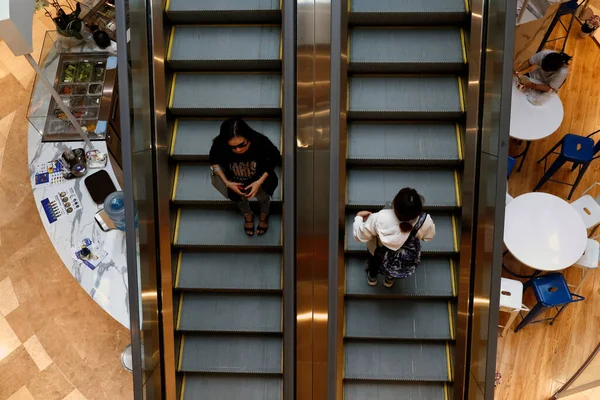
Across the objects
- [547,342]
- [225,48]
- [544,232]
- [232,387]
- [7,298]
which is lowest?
[547,342]

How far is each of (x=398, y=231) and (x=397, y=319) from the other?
1584 millimetres

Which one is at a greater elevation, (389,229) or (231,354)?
(389,229)

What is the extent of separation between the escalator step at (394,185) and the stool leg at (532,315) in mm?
2111

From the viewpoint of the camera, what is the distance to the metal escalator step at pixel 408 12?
18.5 ft

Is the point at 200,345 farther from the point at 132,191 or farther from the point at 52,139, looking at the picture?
the point at 52,139

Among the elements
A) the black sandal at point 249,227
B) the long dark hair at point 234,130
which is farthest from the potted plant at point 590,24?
the long dark hair at point 234,130

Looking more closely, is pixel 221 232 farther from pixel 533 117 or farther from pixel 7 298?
pixel 533 117

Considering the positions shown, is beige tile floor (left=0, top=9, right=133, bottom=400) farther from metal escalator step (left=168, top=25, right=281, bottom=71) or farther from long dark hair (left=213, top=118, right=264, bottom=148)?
long dark hair (left=213, top=118, right=264, bottom=148)

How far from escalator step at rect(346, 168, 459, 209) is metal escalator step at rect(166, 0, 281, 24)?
1789mm

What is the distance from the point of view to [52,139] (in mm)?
7410

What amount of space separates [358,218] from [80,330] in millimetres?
4634

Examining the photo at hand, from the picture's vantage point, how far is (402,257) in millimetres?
4777

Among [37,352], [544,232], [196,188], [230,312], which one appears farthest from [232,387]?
[544,232]

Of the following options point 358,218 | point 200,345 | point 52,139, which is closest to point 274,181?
point 358,218
